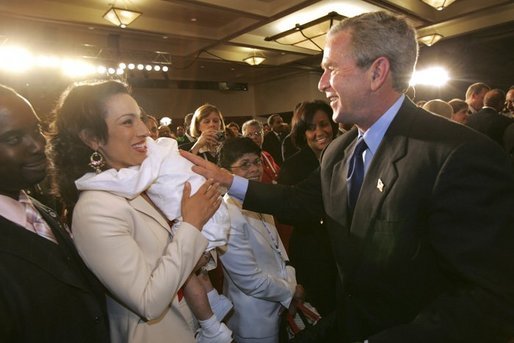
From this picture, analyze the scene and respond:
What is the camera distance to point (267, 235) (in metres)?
2.23

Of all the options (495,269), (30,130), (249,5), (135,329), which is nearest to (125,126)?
(30,130)

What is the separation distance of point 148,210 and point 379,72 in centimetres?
102

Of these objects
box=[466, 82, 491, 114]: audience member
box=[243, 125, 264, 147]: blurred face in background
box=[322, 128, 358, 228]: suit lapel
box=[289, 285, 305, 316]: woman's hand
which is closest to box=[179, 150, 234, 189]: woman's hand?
box=[322, 128, 358, 228]: suit lapel

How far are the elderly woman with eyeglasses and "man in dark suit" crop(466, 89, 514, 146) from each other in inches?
128

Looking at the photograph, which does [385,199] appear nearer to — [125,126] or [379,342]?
[379,342]

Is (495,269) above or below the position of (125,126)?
below

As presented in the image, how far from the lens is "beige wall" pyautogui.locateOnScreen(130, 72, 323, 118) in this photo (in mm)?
12688

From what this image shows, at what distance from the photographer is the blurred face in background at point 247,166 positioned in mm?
2328

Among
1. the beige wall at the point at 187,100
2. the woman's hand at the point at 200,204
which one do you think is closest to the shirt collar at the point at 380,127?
the woman's hand at the point at 200,204

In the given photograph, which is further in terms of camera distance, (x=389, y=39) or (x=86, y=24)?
(x=86, y=24)

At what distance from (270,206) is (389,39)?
908 millimetres

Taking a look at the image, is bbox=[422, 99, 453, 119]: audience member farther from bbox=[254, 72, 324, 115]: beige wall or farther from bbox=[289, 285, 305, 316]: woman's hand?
bbox=[254, 72, 324, 115]: beige wall

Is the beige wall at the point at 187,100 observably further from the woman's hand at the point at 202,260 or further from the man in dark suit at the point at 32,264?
the man in dark suit at the point at 32,264

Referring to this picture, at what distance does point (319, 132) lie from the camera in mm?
2826
